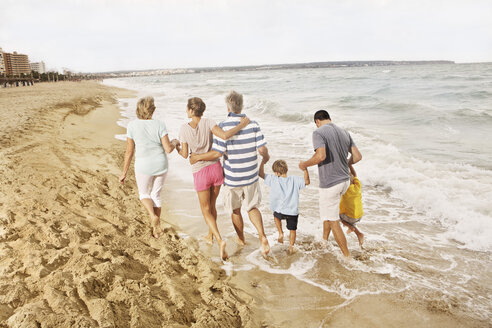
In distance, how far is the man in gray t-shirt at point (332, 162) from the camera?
Answer: 11.4ft

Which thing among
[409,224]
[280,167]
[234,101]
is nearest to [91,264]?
[234,101]

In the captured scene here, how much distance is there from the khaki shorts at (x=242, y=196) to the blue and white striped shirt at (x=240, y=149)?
0.30 ft

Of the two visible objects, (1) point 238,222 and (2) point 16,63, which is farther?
(2) point 16,63

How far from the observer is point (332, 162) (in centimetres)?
357

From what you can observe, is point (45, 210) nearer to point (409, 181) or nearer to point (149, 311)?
point (149, 311)

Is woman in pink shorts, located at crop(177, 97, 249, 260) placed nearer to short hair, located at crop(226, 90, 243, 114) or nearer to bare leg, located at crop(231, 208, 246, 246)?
short hair, located at crop(226, 90, 243, 114)

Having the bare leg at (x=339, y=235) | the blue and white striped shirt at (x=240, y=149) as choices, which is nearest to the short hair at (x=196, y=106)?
the blue and white striped shirt at (x=240, y=149)

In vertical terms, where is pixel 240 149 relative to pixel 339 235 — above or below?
above

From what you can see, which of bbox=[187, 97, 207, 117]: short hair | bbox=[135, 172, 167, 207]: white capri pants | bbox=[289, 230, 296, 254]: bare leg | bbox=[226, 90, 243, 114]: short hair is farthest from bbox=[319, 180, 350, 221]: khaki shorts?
bbox=[135, 172, 167, 207]: white capri pants

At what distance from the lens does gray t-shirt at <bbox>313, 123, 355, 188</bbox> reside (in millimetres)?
3504

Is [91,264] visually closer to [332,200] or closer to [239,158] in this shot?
[239,158]

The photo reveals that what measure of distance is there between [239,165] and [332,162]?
1.08 m

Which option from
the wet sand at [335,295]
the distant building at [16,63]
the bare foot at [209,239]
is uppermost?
the distant building at [16,63]

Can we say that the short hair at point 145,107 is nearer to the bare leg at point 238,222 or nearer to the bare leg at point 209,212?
the bare leg at point 209,212
